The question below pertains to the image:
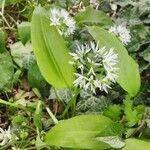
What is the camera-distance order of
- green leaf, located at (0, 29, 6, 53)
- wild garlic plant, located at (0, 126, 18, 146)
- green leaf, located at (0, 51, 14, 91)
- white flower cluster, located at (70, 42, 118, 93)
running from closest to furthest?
1. white flower cluster, located at (70, 42, 118, 93)
2. wild garlic plant, located at (0, 126, 18, 146)
3. green leaf, located at (0, 51, 14, 91)
4. green leaf, located at (0, 29, 6, 53)

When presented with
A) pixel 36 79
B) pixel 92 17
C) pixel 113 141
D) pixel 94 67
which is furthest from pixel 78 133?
pixel 92 17

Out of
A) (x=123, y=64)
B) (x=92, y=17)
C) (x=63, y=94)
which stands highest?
(x=92, y=17)

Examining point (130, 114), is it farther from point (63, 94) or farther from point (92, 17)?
point (92, 17)

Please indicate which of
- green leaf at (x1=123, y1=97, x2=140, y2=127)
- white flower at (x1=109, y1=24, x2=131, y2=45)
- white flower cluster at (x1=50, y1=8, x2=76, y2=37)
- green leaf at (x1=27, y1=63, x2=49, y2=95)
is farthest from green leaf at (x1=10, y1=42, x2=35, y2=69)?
green leaf at (x1=123, y1=97, x2=140, y2=127)

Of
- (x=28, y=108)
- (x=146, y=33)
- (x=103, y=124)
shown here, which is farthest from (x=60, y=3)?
(x=103, y=124)

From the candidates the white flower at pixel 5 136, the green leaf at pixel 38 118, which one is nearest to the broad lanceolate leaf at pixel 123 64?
the green leaf at pixel 38 118

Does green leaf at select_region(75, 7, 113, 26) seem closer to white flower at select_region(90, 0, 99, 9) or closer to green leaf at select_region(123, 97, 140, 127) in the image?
white flower at select_region(90, 0, 99, 9)
